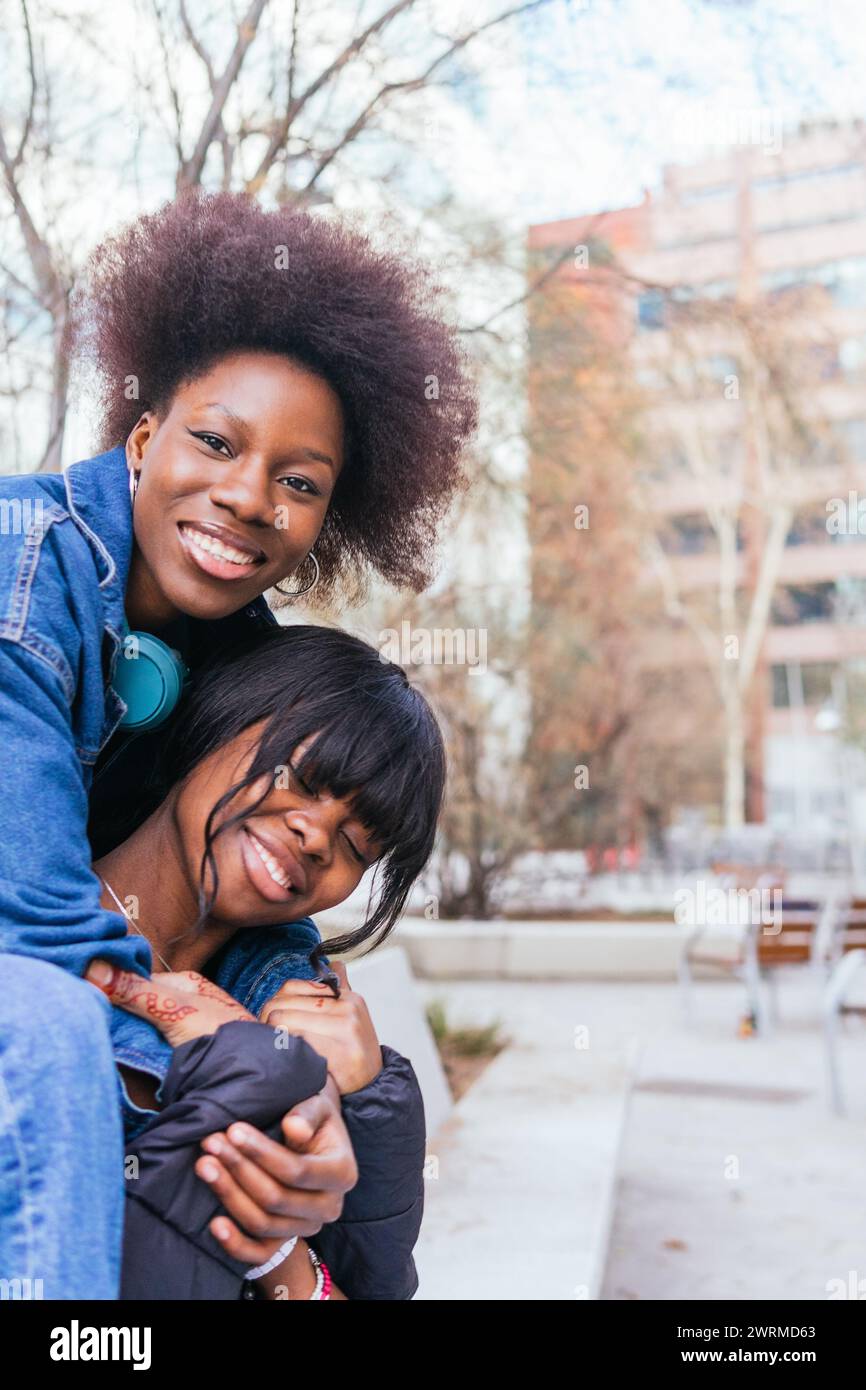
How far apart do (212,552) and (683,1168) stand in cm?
517

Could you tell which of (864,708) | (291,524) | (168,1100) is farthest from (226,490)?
(864,708)

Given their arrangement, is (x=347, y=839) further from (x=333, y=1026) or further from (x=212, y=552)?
(x=212, y=552)

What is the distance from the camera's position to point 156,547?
73.9 inches

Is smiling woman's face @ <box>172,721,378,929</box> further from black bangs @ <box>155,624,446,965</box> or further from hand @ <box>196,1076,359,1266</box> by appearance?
hand @ <box>196,1076,359,1266</box>

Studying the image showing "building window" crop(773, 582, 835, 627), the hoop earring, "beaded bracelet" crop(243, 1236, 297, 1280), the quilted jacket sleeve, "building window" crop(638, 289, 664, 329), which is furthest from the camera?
"building window" crop(773, 582, 835, 627)

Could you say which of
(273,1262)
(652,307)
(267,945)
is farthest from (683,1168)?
(273,1262)

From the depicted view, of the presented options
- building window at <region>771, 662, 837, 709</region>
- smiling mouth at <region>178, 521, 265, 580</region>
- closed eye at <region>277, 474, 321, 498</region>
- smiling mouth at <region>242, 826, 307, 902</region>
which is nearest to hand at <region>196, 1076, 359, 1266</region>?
smiling mouth at <region>242, 826, 307, 902</region>

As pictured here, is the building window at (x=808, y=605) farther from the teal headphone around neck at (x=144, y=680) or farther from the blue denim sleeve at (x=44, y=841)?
the blue denim sleeve at (x=44, y=841)

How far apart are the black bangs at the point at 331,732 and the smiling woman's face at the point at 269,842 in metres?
0.01

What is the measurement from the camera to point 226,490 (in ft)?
6.07

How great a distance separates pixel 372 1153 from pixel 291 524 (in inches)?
34.4

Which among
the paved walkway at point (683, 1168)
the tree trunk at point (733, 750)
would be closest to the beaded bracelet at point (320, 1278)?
the paved walkway at point (683, 1168)

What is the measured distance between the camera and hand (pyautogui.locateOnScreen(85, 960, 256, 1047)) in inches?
Answer: 60.4
